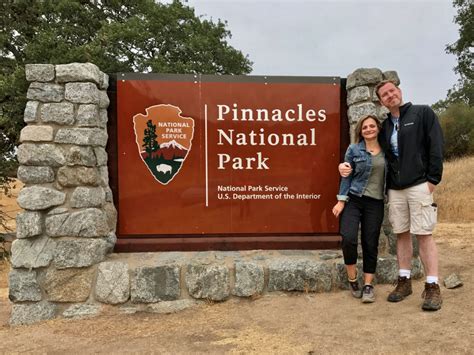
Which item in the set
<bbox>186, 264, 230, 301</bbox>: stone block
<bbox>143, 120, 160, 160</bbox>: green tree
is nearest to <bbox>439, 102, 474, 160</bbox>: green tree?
<bbox>143, 120, 160, 160</bbox>: green tree

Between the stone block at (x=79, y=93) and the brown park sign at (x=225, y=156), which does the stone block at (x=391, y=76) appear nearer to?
the brown park sign at (x=225, y=156)

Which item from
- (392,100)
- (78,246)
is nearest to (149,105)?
(78,246)

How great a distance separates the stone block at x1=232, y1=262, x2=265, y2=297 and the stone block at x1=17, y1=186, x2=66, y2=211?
1.83 metres

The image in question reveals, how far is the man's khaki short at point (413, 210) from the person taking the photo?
346 centimetres

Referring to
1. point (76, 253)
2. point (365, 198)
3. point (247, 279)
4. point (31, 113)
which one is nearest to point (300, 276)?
point (247, 279)

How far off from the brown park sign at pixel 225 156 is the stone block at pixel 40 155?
0.61 meters

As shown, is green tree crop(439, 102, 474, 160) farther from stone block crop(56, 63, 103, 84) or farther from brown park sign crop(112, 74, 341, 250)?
stone block crop(56, 63, 103, 84)

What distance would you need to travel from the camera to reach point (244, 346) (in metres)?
3.14

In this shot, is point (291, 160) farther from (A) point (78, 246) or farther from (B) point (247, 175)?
(A) point (78, 246)

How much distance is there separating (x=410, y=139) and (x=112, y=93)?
2.96 m

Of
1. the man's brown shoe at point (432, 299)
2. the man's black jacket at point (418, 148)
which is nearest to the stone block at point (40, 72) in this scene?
the man's black jacket at point (418, 148)

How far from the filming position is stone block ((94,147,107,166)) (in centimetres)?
409

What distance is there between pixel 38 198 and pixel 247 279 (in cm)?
212

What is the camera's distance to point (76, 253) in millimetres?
3943
